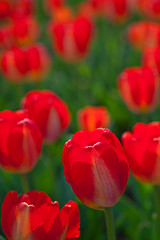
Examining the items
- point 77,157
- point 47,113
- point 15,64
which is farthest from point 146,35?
point 77,157

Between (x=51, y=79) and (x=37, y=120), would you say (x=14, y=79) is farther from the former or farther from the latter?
(x=37, y=120)

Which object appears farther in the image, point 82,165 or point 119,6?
point 119,6

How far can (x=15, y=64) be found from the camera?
1706 mm

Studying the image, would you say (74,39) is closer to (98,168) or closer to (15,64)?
(15,64)

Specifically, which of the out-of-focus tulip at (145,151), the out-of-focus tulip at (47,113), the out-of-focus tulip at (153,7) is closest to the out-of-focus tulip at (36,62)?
the out-of-focus tulip at (47,113)

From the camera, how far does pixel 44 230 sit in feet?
2.15

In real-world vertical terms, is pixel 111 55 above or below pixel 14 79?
below

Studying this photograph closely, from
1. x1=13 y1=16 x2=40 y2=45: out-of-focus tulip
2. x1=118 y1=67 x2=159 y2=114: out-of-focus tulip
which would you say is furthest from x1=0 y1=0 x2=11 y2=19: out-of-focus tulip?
x1=118 y1=67 x2=159 y2=114: out-of-focus tulip

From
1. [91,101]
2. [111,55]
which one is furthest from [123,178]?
[111,55]

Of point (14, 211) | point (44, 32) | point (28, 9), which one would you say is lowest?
point (44, 32)

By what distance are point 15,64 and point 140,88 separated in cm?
61

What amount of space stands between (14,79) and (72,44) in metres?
0.29

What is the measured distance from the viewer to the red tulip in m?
0.66

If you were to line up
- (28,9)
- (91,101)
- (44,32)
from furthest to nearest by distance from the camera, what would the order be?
1. (44,32)
2. (28,9)
3. (91,101)
